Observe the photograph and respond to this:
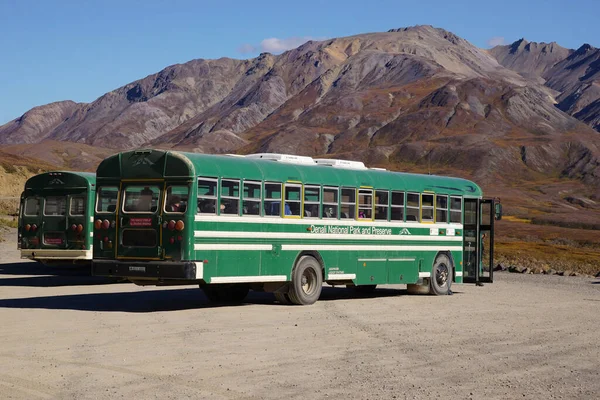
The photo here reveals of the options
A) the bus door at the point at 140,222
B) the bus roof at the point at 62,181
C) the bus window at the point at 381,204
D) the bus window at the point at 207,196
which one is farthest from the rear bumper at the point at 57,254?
the bus window at the point at 381,204

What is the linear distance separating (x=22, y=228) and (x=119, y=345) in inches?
544

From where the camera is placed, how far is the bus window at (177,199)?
755 inches

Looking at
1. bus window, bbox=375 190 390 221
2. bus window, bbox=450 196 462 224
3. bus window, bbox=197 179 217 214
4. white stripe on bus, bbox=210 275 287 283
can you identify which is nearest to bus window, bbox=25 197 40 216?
white stripe on bus, bbox=210 275 287 283

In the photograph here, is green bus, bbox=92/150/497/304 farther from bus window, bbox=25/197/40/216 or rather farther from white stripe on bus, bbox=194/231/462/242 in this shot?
bus window, bbox=25/197/40/216

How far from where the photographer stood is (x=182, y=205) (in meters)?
19.2

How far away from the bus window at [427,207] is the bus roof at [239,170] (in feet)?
2.62

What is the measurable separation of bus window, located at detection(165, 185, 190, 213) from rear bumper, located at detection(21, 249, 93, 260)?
A: 293 inches

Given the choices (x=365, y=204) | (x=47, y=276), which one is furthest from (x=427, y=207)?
(x=47, y=276)

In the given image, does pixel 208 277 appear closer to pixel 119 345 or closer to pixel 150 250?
pixel 150 250

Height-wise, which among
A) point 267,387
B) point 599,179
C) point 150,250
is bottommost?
point 267,387

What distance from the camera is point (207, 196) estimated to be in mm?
19484

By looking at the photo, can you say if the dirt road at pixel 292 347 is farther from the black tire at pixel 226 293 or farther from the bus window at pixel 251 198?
the bus window at pixel 251 198

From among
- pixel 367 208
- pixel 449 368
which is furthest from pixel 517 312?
pixel 449 368

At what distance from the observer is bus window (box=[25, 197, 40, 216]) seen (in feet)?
89.0
